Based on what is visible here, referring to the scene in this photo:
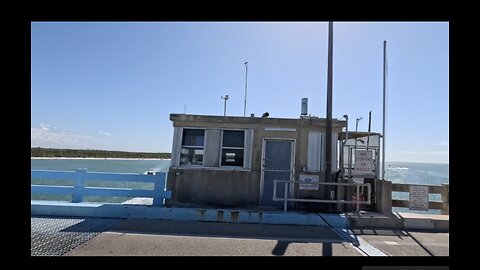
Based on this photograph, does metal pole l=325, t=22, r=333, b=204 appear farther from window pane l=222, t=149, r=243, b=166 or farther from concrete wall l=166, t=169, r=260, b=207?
window pane l=222, t=149, r=243, b=166

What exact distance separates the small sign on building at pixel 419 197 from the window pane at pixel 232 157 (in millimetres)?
4969

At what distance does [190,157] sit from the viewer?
29.1 ft

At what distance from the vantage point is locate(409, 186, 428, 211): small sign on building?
828 cm

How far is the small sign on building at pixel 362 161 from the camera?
28.2 ft

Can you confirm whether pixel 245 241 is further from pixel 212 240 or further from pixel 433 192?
pixel 433 192

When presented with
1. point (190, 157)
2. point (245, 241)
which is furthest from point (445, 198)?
point (190, 157)

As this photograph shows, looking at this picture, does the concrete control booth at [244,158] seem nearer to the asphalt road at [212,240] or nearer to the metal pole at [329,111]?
the metal pole at [329,111]

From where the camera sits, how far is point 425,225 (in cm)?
745

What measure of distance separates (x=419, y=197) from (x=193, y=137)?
6785 millimetres

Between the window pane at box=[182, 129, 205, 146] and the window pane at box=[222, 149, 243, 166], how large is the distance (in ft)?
2.61

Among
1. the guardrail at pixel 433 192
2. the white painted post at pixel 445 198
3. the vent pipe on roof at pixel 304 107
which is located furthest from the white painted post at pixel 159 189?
the white painted post at pixel 445 198
